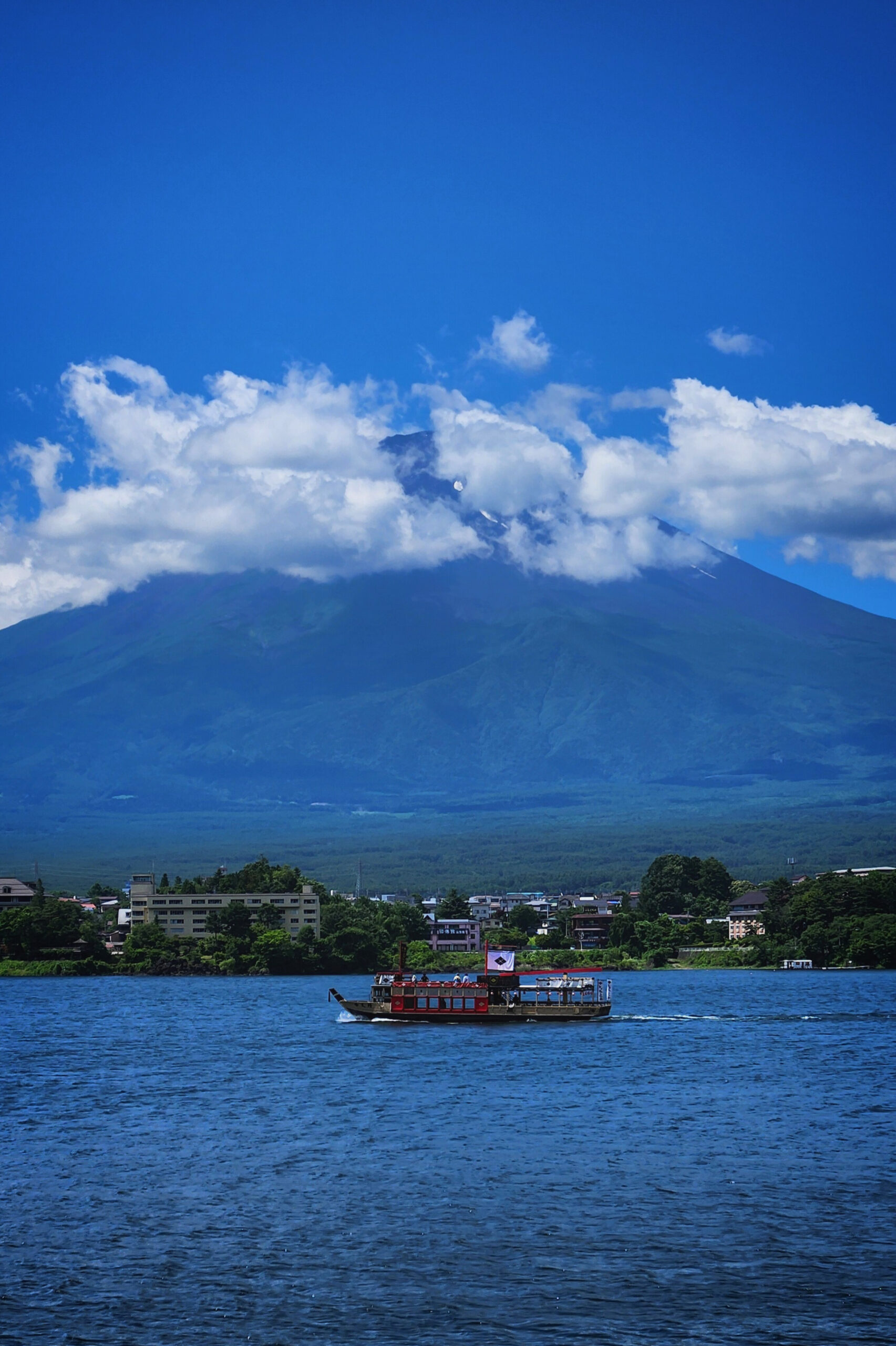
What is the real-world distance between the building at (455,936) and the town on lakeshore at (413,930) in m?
0.15

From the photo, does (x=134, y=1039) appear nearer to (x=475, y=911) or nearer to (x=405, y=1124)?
(x=405, y=1124)

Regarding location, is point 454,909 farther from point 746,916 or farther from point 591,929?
point 746,916

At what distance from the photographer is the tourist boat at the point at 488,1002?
214ft

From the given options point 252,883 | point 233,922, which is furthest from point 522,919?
point 233,922

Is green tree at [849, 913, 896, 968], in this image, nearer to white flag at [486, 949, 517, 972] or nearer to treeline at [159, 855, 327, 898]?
treeline at [159, 855, 327, 898]

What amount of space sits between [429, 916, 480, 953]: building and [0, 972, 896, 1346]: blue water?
67164mm

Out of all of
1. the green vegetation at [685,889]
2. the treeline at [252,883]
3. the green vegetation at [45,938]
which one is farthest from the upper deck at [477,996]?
the green vegetation at [685,889]

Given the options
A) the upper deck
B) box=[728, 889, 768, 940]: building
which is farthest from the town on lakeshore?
the upper deck

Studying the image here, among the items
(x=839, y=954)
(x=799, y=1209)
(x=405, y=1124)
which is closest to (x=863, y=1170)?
(x=799, y=1209)

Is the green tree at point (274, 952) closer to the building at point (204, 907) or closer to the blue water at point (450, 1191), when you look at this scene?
the building at point (204, 907)

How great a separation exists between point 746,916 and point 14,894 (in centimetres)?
6169

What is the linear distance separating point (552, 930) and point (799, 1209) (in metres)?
101

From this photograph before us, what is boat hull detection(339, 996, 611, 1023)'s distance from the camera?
65000 mm

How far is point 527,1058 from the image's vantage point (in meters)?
51.4
